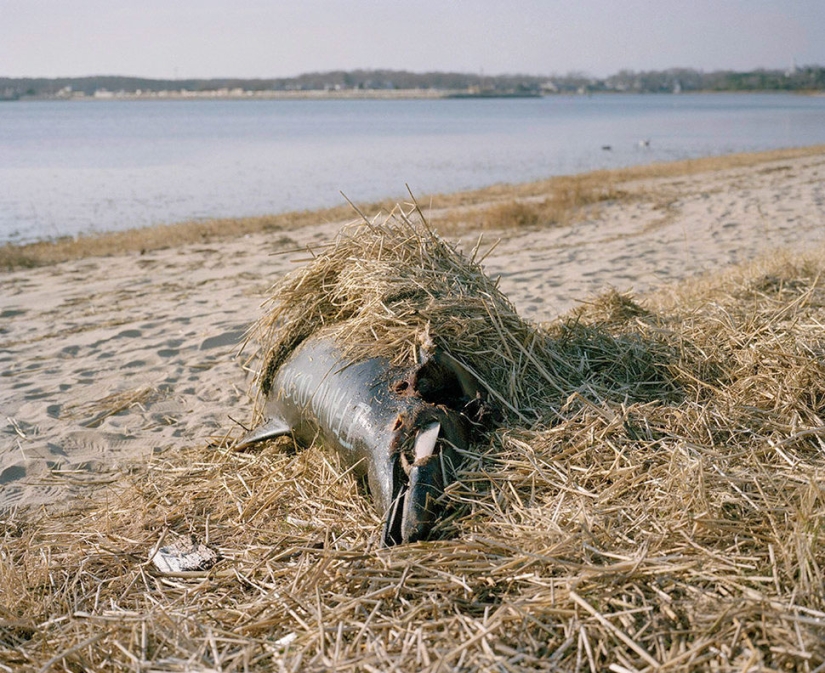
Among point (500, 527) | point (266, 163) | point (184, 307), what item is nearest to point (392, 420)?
point (500, 527)

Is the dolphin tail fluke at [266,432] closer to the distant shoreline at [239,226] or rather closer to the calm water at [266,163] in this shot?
the distant shoreline at [239,226]

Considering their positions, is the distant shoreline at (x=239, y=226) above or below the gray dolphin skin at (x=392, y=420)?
below

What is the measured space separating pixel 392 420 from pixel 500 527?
68 centimetres

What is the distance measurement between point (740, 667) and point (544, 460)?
123cm

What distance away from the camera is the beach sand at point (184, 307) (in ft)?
14.9

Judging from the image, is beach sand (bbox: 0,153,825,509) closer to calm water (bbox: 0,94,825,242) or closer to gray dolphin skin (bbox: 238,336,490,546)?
gray dolphin skin (bbox: 238,336,490,546)

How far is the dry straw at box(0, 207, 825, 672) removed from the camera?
2240mm

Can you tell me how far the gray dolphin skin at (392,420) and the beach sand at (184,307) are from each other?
2.48 ft

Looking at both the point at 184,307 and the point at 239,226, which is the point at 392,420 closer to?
the point at 184,307

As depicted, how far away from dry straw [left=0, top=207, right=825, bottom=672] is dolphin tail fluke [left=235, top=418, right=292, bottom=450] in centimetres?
9

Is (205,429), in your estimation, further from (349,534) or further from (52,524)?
(349,534)

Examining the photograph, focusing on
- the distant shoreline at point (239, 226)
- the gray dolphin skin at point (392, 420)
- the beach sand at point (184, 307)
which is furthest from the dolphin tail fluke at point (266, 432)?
the distant shoreline at point (239, 226)

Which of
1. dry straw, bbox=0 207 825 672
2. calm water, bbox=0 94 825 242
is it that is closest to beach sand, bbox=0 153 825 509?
dry straw, bbox=0 207 825 672

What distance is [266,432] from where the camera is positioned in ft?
13.1
